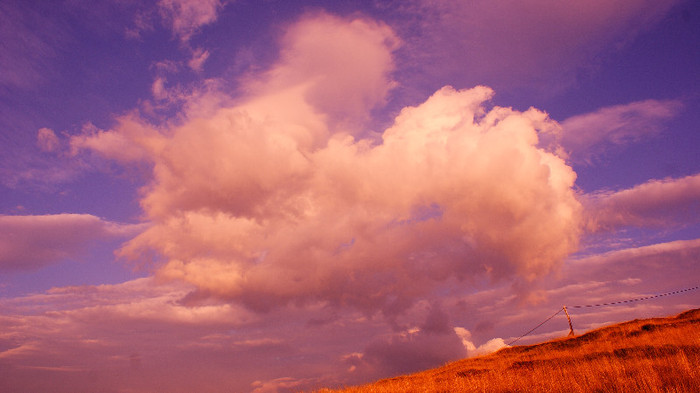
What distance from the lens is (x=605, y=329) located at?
116 ft

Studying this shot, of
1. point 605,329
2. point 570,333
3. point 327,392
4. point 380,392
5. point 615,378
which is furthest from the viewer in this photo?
point 570,333

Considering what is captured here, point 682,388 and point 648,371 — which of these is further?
point 648,371

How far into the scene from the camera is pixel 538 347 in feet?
119

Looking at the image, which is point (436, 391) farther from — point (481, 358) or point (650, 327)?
point (650, 327)

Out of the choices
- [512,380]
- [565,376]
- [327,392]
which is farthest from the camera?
[327,392]

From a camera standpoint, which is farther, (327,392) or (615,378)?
(327,392)

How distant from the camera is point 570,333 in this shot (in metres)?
39.7

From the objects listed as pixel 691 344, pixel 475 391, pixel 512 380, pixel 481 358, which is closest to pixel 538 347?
pixel 481 358

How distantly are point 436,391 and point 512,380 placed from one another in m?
3.41

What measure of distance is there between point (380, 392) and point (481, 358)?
64.6 feet

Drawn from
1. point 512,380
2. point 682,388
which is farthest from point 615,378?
point 512,380

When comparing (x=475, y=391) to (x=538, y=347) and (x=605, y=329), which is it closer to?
(x=538, y=347)

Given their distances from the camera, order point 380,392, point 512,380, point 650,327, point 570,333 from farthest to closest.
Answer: point 570,333, point 650,327, point 380,392, point 512,380

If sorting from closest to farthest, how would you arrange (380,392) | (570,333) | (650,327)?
(380,392), (650,327), (570,333)
